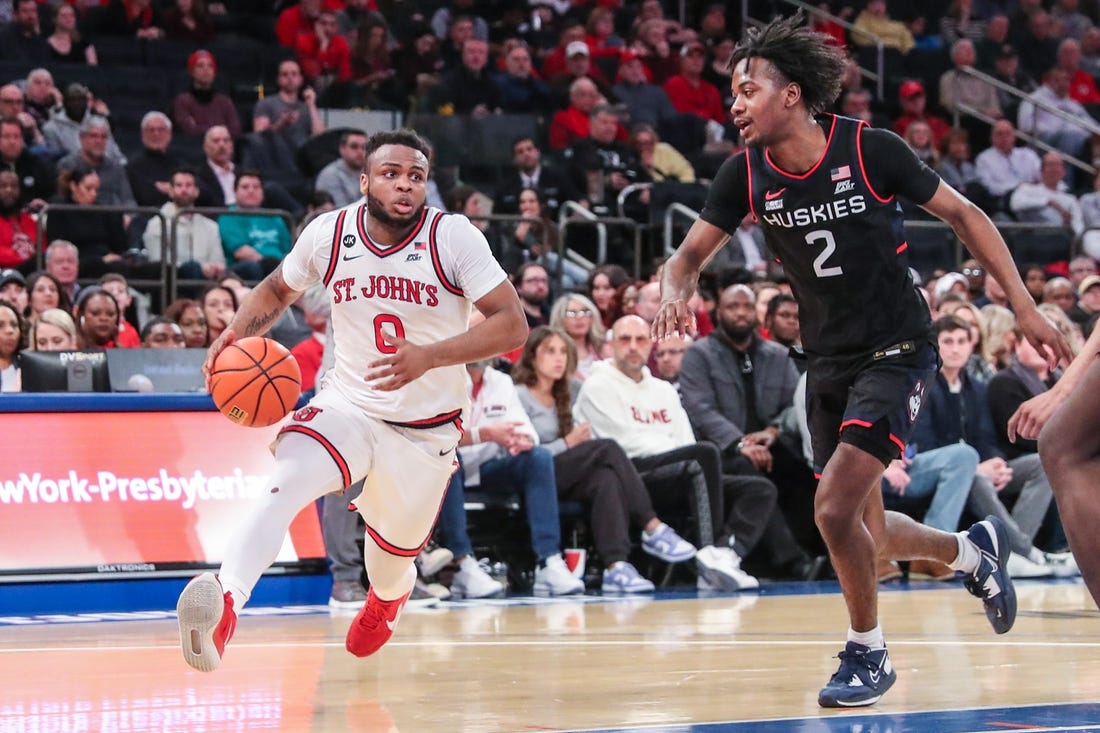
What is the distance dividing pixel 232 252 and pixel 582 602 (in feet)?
16.0

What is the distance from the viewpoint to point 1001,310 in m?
11.9

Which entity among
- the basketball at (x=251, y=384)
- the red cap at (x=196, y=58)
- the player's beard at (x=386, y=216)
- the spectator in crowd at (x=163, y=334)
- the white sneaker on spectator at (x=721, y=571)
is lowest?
the white sneaker on spectator at (x=721, y=571)

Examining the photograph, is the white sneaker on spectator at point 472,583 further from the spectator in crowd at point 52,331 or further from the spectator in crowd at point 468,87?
the spectator in crowd at point 468,87

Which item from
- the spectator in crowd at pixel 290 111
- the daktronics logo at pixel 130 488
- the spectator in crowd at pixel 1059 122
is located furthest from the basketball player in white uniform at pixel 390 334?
the spectator in crowd at pixel 1059 122

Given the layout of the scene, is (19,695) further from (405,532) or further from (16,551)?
(16,551)

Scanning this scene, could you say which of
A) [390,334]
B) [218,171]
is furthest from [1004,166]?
[390,334]

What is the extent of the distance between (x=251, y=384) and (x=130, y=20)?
1023 centimetres

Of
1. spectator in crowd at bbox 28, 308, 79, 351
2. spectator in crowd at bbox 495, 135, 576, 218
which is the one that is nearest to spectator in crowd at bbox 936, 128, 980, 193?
spectator in crowd at bbox 495, 135, 576, 218

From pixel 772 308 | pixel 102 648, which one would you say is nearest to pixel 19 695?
pixel 102 648

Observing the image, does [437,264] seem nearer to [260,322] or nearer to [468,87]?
[260,322]

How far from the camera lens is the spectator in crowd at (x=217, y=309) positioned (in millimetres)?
10438

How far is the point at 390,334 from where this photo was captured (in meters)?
5.72

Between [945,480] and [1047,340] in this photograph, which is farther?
[945,480]

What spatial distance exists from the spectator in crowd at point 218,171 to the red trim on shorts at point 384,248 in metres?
Result: 7.12
